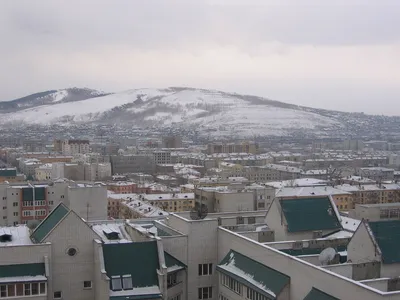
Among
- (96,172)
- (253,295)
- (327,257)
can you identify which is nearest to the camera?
(253,295)

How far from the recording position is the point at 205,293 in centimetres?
2820

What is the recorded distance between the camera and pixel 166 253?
27.2 metres

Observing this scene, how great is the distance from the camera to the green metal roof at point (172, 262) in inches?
1059

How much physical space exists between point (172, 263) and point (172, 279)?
2.40 ft

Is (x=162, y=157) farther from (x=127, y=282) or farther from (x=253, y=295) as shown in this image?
(x=253, y=295)

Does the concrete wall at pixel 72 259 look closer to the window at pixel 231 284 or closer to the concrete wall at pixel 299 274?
the window at pixel 231 284

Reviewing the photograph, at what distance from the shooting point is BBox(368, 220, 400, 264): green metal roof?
23.2 meters

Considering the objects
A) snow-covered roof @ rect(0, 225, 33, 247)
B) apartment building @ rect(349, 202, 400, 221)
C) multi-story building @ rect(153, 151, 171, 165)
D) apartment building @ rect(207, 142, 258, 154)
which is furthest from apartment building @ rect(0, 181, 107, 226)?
apartment building @ rect(207, 142, 258, 154)

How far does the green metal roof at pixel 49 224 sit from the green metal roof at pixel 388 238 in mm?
13054

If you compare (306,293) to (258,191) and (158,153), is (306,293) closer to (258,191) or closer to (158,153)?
(258,191)

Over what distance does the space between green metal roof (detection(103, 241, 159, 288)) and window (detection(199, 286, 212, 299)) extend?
3.60 metres

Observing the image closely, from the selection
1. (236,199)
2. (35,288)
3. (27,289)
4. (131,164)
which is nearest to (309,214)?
(35,288)

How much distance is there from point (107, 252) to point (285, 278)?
782cm

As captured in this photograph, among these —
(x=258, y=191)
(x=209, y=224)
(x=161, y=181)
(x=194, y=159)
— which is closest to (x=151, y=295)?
(x=209, y=224)
